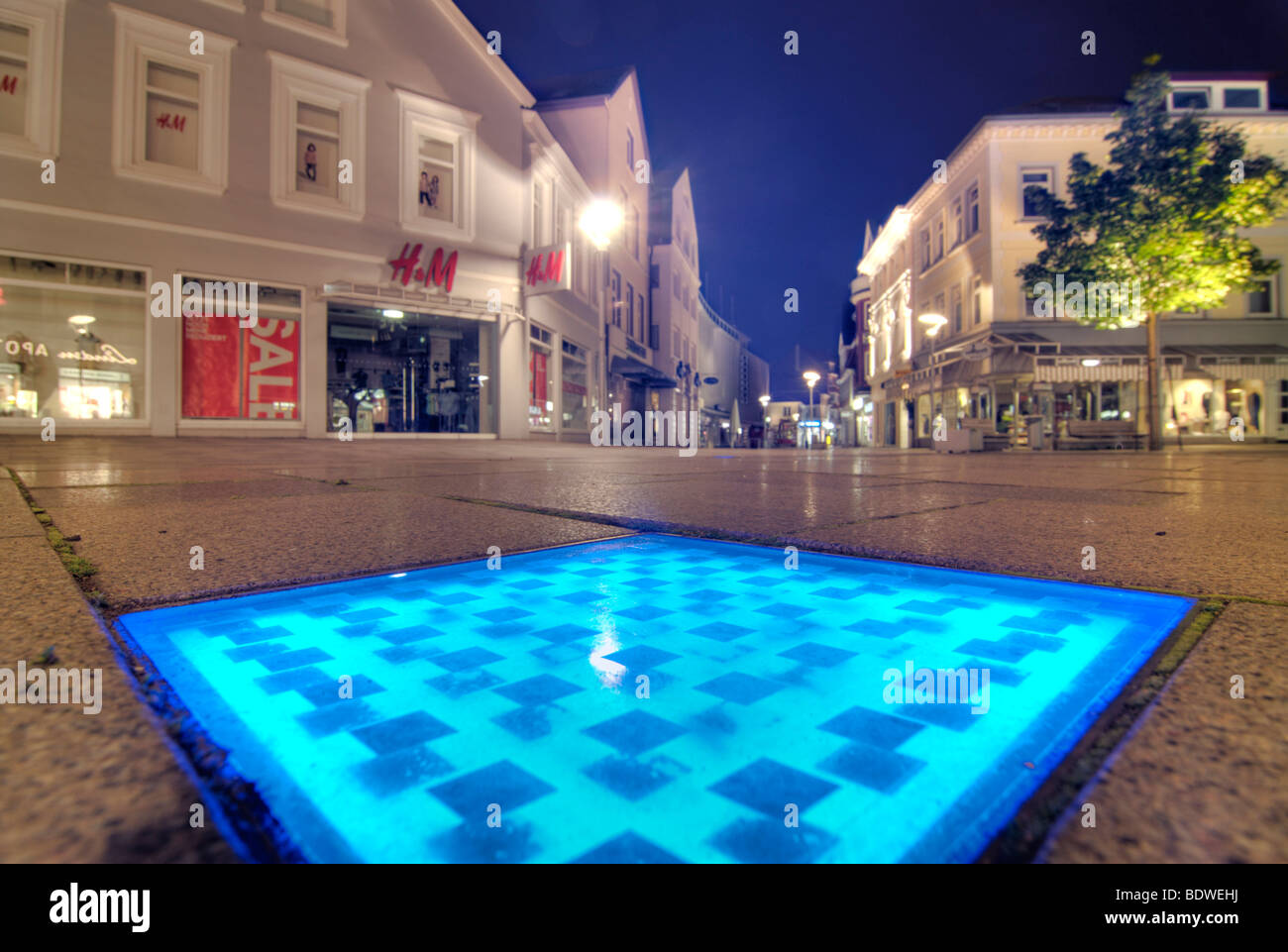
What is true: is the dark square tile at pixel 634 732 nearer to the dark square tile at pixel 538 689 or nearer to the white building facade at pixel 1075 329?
the dark square tile at pixel 538 689

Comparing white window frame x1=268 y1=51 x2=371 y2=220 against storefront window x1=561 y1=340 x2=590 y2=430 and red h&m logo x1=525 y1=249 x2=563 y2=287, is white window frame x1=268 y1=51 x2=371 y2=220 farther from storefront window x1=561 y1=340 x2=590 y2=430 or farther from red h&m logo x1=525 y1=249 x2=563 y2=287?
storefront window x1=561 y1=340 x2=590 y2=430

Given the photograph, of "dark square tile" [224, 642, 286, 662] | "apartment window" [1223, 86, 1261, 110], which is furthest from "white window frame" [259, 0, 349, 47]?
"apartment window" [1223, 86, 1261, 110]

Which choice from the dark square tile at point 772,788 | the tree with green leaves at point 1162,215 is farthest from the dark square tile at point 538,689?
the tree with green leaves at point 1162,215

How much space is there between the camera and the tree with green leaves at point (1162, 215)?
13.7 metres

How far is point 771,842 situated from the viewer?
642mm

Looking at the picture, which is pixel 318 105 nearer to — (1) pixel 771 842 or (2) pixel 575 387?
(2) pixel 575 387

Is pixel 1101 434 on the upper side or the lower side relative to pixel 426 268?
lower

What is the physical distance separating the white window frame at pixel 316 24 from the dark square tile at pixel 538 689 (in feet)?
49.9

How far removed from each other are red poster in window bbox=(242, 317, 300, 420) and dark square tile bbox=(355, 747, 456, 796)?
41.9 feet

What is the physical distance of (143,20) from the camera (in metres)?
10.7

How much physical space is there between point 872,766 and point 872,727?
0.36 feet

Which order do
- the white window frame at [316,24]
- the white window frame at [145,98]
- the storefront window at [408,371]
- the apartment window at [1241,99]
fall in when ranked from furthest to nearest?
the apartment window at [1241,99]
the storefront window at [408,371]
the white window frame at [316,24]
the white window frame at [145,98]

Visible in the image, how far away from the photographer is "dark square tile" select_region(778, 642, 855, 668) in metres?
1.14

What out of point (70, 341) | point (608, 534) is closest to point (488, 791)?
point (608, 534)
